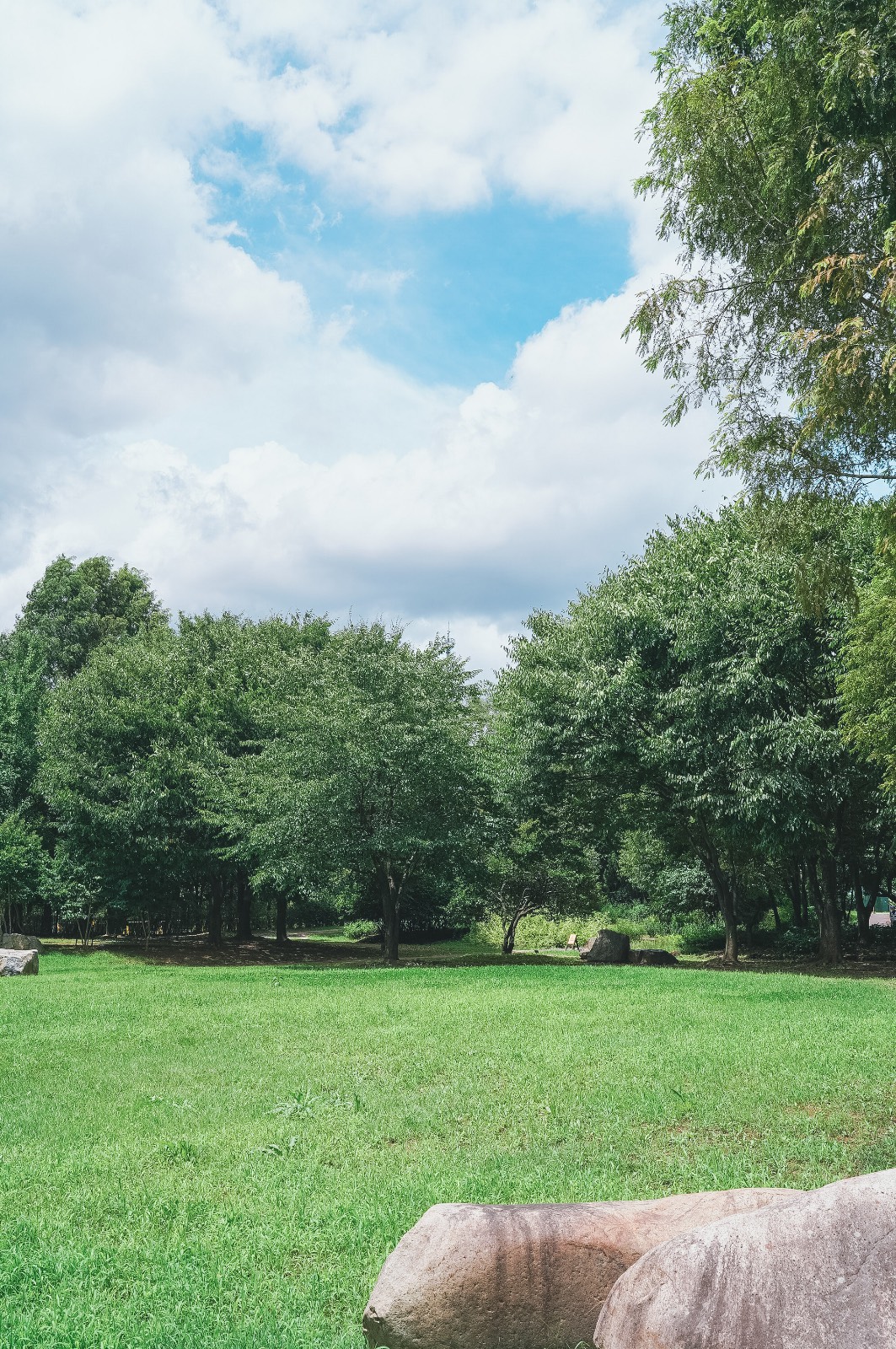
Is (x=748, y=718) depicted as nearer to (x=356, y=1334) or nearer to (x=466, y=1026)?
(x=466, y=1026)

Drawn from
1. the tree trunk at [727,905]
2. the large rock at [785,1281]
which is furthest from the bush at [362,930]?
the large rock at [785,1281]

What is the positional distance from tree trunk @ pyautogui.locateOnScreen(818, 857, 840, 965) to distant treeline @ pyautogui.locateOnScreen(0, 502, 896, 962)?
82 mm

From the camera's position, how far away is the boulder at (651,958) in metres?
28.2

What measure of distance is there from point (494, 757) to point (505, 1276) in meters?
23.1

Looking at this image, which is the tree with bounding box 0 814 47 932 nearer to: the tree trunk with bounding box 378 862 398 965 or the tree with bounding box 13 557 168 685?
the tree trunk with bounding box 378 862 398 965

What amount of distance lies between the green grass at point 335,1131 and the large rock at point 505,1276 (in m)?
0.48

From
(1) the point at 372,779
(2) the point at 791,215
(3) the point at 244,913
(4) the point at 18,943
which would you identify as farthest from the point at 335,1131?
(3) the point at 244,913

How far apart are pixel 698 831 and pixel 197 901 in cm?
2161

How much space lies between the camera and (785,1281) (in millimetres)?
3283

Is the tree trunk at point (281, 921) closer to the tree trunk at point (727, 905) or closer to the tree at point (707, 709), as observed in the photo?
the tree at point (707, 709)

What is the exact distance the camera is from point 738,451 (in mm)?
9922

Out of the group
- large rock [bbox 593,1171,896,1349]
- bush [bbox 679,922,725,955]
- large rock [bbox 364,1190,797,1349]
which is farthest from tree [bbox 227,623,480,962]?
large rock [bbox 593,1171,896,1349]

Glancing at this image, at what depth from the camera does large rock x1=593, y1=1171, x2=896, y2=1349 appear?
3152mm

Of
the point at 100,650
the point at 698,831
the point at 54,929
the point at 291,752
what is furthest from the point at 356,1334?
the point at 54,929
